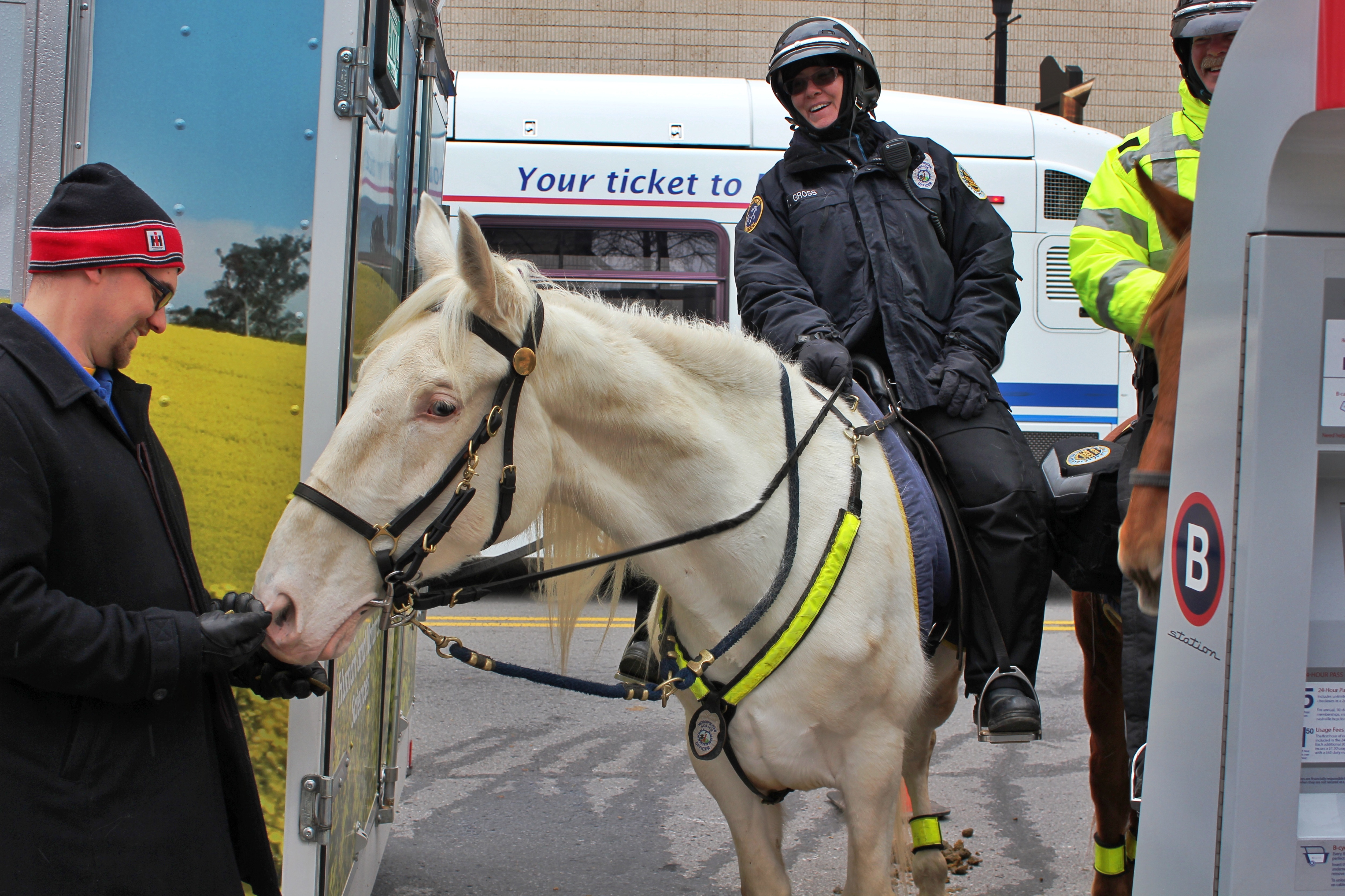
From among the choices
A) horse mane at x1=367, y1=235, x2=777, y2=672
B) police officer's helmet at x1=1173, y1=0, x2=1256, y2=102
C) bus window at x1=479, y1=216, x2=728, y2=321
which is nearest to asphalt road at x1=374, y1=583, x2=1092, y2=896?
horse mane at x1=367, y1=235, x2=777, y2=672

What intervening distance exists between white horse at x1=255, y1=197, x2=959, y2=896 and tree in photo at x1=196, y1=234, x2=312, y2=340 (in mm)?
275

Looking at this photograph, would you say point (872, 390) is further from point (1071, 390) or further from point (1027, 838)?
point (1071, 390)

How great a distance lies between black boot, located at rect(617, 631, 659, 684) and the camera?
9.52ft

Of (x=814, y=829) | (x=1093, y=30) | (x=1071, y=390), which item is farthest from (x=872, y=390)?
(x=1093, y=30)

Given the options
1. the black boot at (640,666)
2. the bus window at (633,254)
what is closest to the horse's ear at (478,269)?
the black boot at (640,666)

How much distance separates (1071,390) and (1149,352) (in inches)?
216

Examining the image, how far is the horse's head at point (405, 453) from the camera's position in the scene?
1856mm

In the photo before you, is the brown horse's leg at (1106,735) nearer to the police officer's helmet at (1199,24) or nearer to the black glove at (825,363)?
the black glove at (825,363)

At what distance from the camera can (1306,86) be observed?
4.25ft

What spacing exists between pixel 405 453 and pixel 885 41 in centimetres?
1263

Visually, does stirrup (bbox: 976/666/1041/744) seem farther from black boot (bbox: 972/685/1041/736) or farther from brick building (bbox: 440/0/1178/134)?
brick building (bbox: 440/0/1178/134)

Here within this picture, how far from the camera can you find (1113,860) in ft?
10.5

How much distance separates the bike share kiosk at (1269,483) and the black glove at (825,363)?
1164 mm

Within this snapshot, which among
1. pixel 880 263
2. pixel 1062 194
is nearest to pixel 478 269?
pixel 880 263
